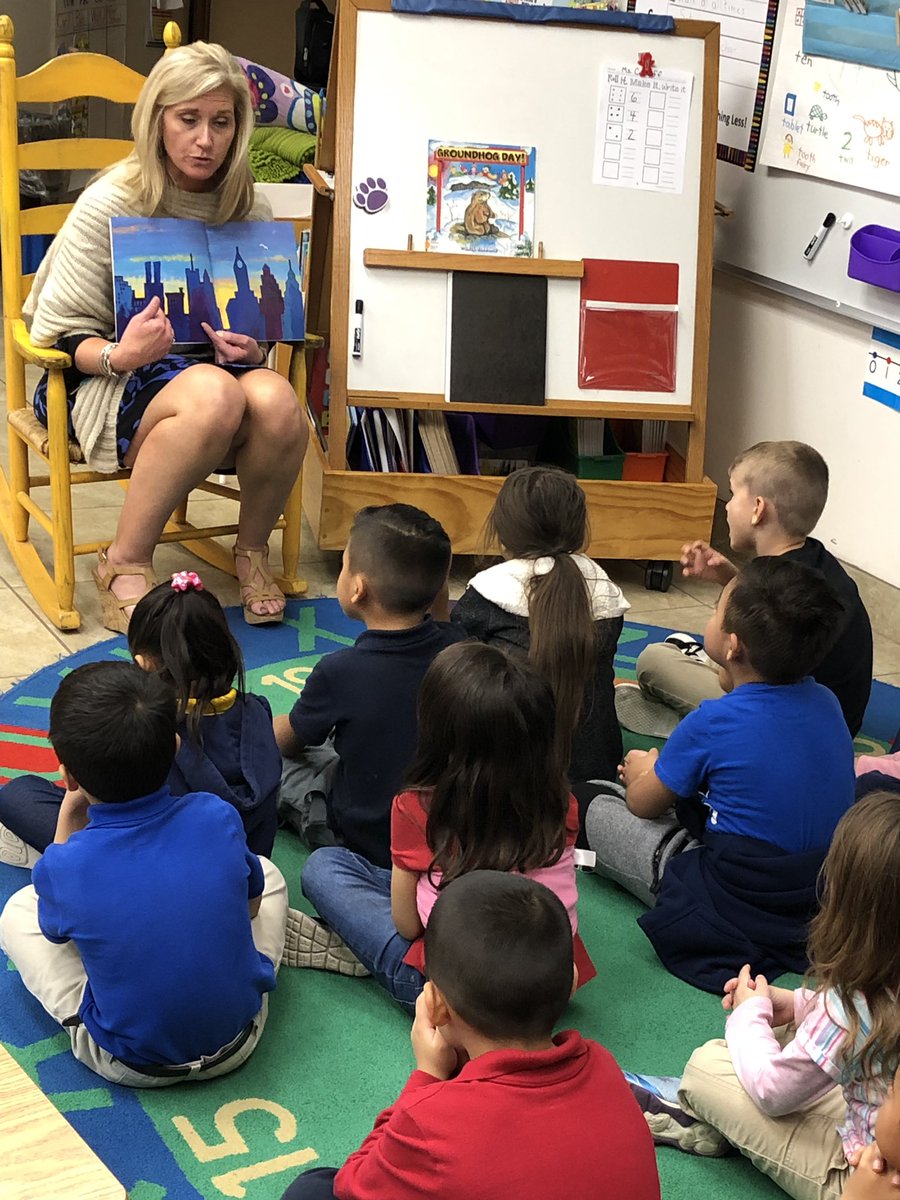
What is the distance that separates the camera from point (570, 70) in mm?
3385

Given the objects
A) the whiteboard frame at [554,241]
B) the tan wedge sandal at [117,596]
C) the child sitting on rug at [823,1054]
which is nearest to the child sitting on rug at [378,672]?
the child sitting on rug at [823,1054]

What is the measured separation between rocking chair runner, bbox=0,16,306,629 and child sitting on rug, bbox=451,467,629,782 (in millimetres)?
990

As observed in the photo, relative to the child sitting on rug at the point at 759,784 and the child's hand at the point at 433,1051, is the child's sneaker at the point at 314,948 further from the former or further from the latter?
the child's hand at the point at 433,1051

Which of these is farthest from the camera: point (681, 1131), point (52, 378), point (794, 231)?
point (794, 231)

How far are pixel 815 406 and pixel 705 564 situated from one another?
106 centimetres

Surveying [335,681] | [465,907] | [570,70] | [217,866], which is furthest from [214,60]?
[465,907]

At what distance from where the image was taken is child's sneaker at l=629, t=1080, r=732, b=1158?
1.79m

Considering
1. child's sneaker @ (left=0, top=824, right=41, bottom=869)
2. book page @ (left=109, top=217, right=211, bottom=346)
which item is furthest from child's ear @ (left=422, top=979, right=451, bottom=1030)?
book page @ (left=109, top=217, right=211, bottom=346)

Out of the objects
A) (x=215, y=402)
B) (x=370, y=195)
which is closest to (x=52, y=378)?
(x=215, y=402)

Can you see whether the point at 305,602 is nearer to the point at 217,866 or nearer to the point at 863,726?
the point at 863,726

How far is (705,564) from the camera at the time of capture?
2730 millimetres

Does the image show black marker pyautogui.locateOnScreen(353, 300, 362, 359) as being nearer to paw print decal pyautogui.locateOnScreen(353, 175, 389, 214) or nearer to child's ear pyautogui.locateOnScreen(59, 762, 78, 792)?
paw print decal pyautogui.locateOnScreen(353, 175, 389, 214)

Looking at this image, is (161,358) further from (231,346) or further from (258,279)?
(258,279)

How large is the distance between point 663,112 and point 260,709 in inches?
80.6
